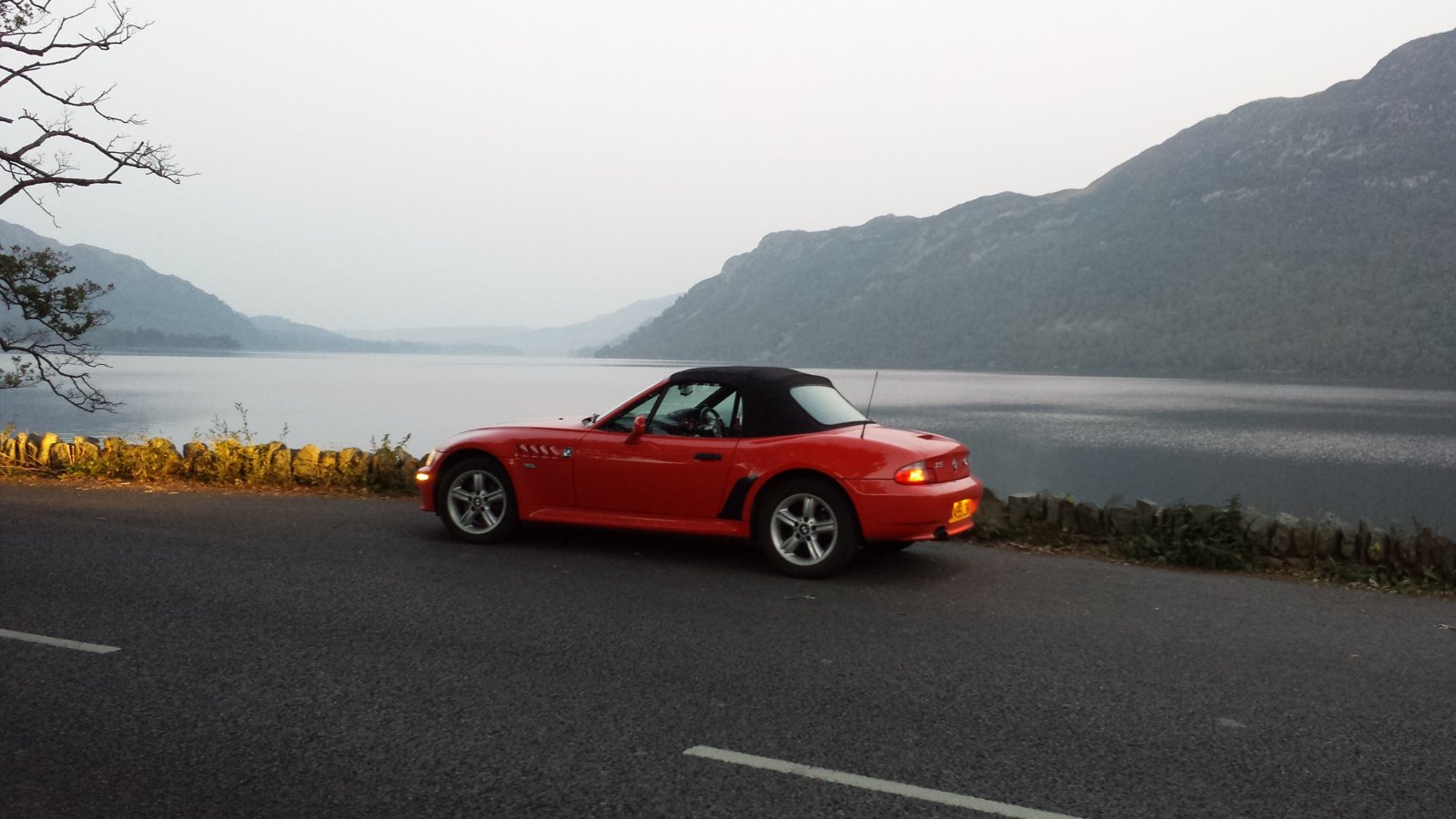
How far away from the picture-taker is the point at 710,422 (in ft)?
26.2

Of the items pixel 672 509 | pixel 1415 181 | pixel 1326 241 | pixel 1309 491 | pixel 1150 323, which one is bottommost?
pixel 1309 491

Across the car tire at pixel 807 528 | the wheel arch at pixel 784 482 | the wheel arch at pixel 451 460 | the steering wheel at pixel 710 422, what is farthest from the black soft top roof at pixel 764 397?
the wheel arch at pixel 451 460

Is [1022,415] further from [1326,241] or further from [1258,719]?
[1326,241]

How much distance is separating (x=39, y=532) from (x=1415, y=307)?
623 ft

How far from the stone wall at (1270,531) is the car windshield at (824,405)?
2153mm

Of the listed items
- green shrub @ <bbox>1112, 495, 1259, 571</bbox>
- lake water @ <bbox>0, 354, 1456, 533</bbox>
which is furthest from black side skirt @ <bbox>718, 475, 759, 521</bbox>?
lake water @ <bbox>0, 354, 1456, 533</bbox>

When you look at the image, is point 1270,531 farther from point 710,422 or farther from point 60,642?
point 60,642

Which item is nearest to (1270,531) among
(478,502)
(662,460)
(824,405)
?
(824,405)

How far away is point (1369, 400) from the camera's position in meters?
93.3

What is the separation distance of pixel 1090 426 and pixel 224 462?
61023 mm

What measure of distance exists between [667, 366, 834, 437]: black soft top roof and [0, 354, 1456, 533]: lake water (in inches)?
375

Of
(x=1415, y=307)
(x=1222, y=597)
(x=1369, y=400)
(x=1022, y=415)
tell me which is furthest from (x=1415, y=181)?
(x=1222, y=597)

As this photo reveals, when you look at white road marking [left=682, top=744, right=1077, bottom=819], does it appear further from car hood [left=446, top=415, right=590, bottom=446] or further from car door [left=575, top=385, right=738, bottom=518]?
car hood [left=446, top=415, right=590, bottom=446]

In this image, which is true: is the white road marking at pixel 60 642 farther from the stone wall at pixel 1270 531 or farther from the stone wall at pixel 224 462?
the stone wall at pixel 1270 531
